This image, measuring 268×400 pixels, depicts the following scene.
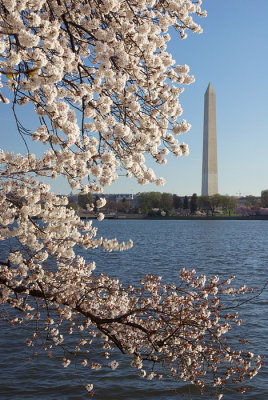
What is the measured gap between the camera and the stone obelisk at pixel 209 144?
68.4 m

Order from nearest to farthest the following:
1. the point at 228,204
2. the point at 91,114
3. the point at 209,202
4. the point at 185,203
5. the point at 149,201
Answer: the point at 91,114 → the point at 209,202 → the point at 228,204 → the point at 149,201 → the point at 185,203

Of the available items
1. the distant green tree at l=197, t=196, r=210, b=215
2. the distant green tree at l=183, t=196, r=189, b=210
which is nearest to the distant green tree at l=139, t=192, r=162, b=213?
the distant green tree at l=183, t=196, r=189, b=210

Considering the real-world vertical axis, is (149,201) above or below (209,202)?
above

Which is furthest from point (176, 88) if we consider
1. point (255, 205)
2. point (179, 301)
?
point (255, 205)

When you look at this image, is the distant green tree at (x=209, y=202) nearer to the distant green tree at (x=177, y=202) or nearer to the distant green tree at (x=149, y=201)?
the distant green tree at (x=149, y=201)

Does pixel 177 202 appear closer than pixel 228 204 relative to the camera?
No

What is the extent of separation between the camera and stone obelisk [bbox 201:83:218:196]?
225ft

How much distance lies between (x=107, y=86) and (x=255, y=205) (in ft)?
428

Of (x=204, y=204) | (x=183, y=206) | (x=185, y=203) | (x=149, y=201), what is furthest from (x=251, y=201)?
(x=204, y=204)

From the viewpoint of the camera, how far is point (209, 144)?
230ft

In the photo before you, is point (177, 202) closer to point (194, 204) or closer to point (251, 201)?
point (194, 204)

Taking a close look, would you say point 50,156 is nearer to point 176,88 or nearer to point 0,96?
point 0,96

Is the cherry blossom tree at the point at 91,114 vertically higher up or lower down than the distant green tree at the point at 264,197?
lower down

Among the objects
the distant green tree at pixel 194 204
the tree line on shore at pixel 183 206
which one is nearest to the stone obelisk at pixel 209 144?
the tree line on shore at pixel 183 206
